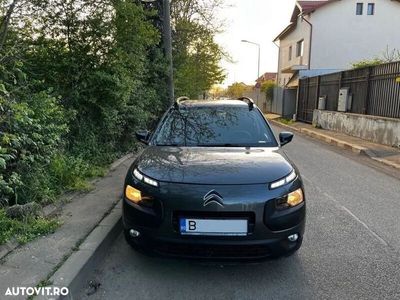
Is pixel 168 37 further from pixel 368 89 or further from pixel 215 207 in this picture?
pixel 215 207

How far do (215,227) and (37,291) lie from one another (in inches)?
55.2

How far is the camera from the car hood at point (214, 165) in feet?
10.7

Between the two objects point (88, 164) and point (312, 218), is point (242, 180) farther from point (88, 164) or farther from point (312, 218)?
point (88, 164)

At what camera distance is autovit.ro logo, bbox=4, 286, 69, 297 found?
9.09ft

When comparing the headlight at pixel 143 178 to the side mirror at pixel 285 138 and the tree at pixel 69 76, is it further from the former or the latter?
the side mirror at pixel 285 138

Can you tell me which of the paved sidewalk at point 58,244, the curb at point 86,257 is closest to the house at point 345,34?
the paved sidewalk at point 58,244

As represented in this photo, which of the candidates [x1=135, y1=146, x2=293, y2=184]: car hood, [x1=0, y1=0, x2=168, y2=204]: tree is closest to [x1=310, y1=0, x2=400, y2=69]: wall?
[x1=0, y1=0, x2=168, y2=204]: tree

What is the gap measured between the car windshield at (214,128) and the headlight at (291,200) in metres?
Result: 1.03

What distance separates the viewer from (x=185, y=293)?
3117 mm

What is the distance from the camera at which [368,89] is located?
45.6ft

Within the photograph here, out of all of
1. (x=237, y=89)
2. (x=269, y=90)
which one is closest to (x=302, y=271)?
(x=269, y=90)

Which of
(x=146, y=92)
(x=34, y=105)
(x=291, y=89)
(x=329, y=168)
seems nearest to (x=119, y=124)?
(x=146, y=92)

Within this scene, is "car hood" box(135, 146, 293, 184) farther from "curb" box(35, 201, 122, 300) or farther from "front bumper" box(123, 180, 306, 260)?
"curb" box(35, 201, 122, 300)

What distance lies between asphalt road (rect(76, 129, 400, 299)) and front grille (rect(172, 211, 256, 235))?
1.75 ft
